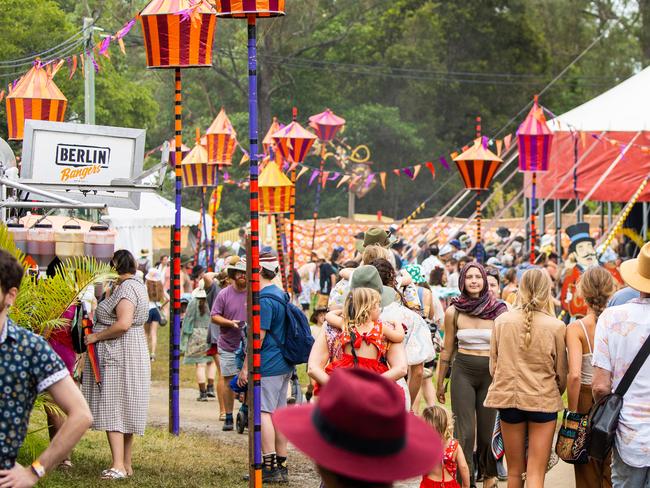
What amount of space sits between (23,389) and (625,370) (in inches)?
126

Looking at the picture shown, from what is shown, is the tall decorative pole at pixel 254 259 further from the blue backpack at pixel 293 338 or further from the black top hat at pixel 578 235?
the black top hat at pixel 578 235

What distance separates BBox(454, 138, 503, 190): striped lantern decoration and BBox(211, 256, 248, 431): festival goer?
30.5 feet

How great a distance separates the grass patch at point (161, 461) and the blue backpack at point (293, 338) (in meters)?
1.04

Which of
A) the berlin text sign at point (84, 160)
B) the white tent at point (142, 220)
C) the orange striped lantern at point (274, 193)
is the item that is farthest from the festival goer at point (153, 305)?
the berlin text sign at point (84, 160)

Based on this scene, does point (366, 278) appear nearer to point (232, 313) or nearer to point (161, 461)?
point (161, 461)

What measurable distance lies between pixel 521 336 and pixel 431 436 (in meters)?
4.14

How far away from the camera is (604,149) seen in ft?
76.4

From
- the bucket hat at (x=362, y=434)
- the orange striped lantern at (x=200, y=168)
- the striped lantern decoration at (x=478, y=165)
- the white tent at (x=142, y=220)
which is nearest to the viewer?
the bucket hat at (x=362, y=434)

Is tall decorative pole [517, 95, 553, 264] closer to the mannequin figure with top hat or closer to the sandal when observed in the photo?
the mannequin figure with top hat

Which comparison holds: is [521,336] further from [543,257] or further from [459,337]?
[543,257]

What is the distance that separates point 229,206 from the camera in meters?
48.7

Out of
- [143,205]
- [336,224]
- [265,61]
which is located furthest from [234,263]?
[265,61]

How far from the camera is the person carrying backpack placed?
8.52 metres

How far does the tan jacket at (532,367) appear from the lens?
6887mm
